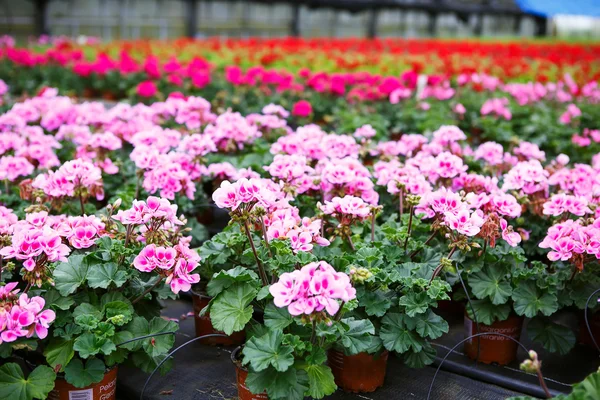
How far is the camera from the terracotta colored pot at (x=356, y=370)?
2604mm

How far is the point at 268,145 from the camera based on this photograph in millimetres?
4457

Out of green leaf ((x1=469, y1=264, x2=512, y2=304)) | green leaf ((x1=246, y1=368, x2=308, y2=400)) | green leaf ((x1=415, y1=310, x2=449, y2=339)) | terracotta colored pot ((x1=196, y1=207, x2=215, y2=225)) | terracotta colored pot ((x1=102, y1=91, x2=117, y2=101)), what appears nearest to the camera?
green leaf ((x1=246, y1=368, x2=308, y2=400))

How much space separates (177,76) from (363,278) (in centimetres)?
573

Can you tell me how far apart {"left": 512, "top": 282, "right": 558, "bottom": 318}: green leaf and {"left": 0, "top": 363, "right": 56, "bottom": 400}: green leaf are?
176 cm

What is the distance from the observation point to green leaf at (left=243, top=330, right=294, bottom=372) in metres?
2.15

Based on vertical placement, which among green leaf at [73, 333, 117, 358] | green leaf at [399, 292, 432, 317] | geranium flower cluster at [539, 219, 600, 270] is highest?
geranium flower cluster at [539, 219, 600, 270]

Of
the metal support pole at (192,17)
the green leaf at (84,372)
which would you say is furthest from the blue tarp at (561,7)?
A: the green leaf at (84,372)

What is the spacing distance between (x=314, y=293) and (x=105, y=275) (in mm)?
873

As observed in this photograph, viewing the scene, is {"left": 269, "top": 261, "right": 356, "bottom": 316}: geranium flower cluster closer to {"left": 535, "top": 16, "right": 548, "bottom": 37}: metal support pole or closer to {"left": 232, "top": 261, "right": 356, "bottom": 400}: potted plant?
{"left": 232, "top": 261, "right": 356, "bottom": 400}: potted plant

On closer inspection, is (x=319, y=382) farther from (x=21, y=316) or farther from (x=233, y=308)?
(x=21, y=316)

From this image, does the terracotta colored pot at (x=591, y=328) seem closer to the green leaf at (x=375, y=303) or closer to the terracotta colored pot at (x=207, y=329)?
the green leaf at (x=375, y=303)

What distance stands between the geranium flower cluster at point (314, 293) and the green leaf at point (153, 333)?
2.01ft

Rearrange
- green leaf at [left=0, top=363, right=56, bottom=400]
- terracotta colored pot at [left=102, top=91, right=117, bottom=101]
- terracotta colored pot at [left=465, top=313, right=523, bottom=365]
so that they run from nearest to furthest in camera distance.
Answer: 1. green leaf at [left=0, top=363, right=56, bottom=400]
2. terracotta colored pot at [left=465, top=313, right=523, bottom=365]
3. terracotta colored pot at [left=102, top=91, right=117, bottom=101]

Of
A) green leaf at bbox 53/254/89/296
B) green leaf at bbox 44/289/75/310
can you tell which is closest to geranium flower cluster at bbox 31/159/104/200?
green leaf at bbox 53/254/89/296
